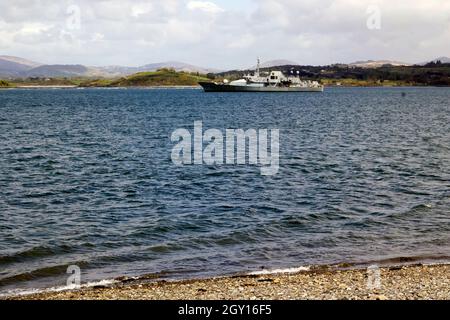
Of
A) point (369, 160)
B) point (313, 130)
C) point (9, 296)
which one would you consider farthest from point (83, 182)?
point (313, 130)

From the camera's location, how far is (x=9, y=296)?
19.3m

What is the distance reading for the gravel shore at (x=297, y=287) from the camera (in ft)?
55.6

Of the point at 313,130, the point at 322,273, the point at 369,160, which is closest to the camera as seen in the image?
the point at 322,273

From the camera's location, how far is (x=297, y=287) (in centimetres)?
1823

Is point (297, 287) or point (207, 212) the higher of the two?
point (297, 287)

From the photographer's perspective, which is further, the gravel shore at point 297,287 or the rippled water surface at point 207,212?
the rippled water surface at point 207,212

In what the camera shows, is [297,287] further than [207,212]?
No

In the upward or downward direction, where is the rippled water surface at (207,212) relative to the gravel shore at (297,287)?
downward

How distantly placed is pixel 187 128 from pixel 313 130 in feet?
70.0

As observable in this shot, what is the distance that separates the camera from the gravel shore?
667 inches

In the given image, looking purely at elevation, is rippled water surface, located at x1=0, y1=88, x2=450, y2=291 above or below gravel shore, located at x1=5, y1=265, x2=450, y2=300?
below

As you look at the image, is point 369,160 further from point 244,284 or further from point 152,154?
point 244,284
